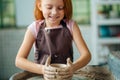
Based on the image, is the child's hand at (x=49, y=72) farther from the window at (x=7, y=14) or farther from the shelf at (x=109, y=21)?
the window at (x=7, y=14)

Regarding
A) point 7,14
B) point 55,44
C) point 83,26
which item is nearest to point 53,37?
point 55,44

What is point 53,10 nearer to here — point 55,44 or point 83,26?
point 55,44

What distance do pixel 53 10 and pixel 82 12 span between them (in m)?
1.77

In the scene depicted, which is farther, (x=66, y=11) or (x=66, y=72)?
(x=66, y=11)

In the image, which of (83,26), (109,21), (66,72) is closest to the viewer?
(66,72)

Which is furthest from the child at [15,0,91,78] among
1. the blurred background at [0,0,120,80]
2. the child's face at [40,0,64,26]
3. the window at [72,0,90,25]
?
the window at [72,0,90,25]

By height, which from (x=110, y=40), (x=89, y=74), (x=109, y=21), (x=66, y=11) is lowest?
(x=110, y=40)

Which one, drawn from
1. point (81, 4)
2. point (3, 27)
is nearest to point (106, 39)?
point (81, 4)

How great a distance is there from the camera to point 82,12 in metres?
2.50

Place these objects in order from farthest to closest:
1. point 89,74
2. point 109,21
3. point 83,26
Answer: point 83,26
point 109,21
point 89,74

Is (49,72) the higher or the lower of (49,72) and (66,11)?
the lower

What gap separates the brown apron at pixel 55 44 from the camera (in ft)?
2.54

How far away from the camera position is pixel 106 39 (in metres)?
2.26

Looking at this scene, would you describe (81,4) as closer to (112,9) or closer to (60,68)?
(112,9)
